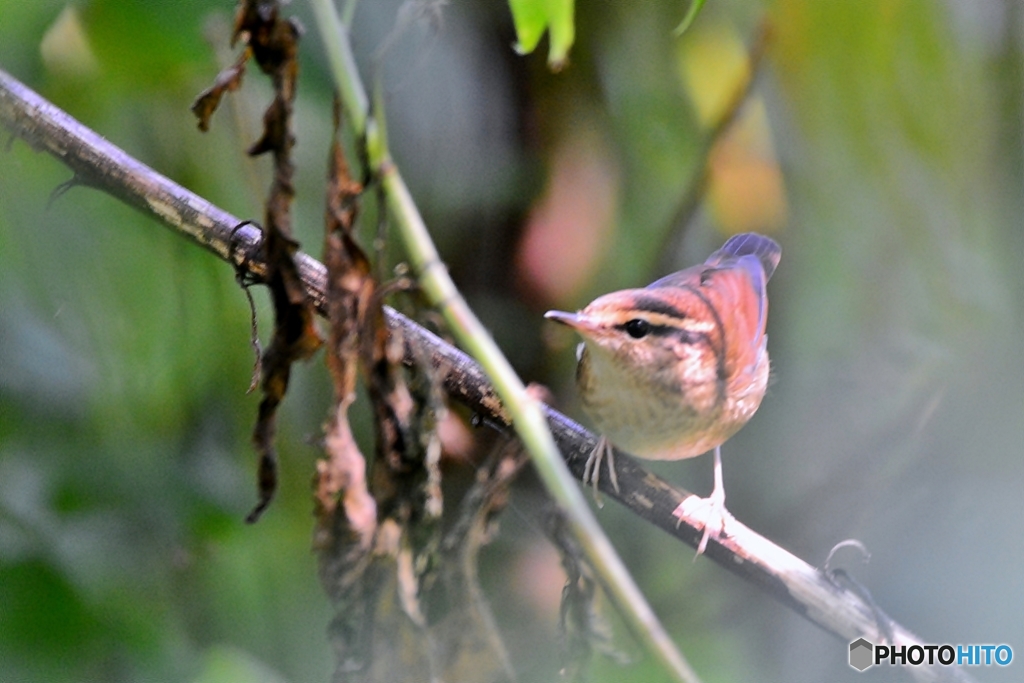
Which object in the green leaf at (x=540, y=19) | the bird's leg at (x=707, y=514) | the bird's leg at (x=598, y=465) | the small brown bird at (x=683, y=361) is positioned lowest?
the bird's leg at (x=707, y=514)

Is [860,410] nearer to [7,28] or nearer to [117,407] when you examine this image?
[117,407]

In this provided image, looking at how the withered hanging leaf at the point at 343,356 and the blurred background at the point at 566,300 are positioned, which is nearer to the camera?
the withered hanging leaf at the point at 343,356

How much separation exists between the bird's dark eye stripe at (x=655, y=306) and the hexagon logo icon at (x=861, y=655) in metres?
0.46

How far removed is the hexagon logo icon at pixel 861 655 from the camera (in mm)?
943

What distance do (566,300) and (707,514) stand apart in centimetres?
32

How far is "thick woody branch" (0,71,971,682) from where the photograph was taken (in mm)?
803

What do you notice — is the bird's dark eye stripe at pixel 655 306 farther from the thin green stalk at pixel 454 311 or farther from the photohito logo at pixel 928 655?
the photohito logo at pixel 928 655

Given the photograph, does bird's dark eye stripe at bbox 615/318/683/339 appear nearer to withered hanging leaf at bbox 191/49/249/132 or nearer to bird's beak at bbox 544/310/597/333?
bird's beak at bbox 544/310/597/333

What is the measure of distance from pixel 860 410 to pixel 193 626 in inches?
35.9

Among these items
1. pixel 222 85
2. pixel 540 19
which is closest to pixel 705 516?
pixel 540 19

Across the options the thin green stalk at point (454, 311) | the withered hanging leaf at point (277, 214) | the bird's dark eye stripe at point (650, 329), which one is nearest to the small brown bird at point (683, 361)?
the bird's dark eye stripe at point (650, 329)

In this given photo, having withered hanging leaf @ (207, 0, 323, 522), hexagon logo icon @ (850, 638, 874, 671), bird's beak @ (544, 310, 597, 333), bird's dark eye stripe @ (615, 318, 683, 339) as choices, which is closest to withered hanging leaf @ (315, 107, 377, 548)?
withered hanging leaf @ (207, 0, 323, 522)

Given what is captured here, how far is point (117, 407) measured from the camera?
0.95m

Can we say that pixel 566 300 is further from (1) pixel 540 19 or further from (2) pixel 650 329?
(1) pixel 540 19
